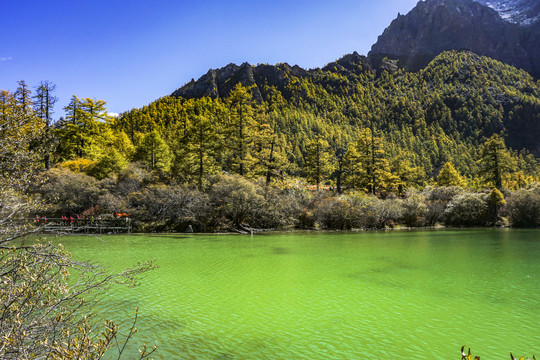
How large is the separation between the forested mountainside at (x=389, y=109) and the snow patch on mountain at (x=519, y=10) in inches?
1803

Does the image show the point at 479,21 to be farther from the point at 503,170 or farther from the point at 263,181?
the point at 263,181

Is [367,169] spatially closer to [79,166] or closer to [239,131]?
[239,131]

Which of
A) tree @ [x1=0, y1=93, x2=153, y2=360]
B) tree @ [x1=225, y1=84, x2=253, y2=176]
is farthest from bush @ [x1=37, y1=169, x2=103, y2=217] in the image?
tree @ [x1=0, y1=93, x2=153, y2=360]

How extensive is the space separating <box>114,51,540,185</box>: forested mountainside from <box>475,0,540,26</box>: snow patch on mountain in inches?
1803

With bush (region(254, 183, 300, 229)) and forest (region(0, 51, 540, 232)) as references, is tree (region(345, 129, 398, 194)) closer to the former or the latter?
forest (region(0, 51, 540, 232))

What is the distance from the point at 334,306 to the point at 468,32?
203 m

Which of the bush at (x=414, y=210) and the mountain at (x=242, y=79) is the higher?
the mountain at (x=242, y=79)

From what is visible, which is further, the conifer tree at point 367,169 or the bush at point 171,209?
the conifer tree at point 367,169

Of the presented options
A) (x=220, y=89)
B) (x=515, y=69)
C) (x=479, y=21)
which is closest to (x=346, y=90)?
(x=220, y=89)

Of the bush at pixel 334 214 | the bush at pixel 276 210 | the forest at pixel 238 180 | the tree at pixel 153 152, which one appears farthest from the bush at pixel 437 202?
the tree at pixel 153 152

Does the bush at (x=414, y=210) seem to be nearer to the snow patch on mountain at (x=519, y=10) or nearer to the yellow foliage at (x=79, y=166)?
the yellow foliage at (x=79, y=166)

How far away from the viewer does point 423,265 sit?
17062 mm

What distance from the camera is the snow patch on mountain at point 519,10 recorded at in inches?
6516

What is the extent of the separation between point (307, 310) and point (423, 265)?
9.93 metres
